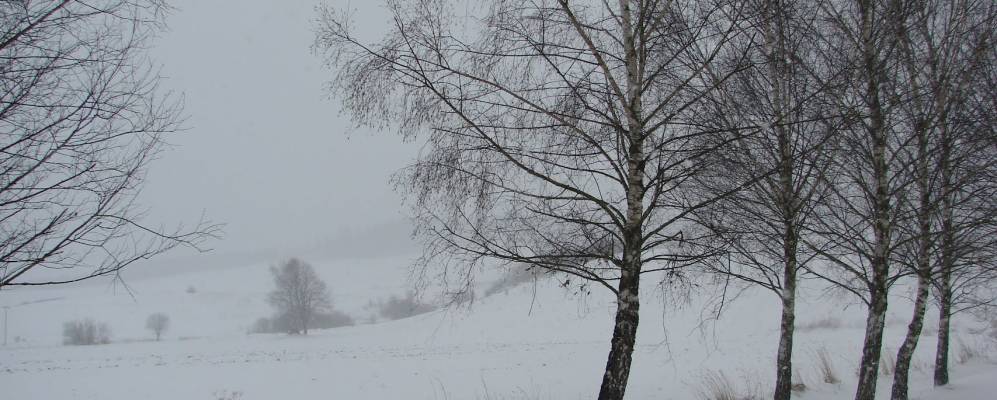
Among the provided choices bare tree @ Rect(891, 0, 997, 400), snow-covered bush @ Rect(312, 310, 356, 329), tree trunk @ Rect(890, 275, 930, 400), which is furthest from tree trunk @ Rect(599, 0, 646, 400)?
snow-covered bush @ Rect(312, 310, 356, 329)

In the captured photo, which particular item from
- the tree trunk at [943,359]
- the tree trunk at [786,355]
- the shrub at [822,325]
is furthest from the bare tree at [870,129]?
the shrub at [822,325]

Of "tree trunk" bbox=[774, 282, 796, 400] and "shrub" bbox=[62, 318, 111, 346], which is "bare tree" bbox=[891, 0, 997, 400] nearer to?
"tree trunk" bbox=[774, 282, 796, 400]

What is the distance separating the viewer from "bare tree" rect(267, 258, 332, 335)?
54.2 meters

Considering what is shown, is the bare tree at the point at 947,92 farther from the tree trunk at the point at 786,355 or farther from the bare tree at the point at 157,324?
the bare tree at the point at 157,324

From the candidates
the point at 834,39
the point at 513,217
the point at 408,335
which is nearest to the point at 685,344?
the point at 408,335

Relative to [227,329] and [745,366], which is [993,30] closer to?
[745,366]

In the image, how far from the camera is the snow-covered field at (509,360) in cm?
1248

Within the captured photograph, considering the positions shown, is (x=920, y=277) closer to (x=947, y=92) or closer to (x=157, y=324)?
(x=947, y=92)

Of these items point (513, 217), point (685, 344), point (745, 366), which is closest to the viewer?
point (513, 217)

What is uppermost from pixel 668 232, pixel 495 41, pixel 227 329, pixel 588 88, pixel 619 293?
pixel 495 41

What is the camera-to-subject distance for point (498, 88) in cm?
483

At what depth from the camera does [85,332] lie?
53344mm

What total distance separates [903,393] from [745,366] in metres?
11.4

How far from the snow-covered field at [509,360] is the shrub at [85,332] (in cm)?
155
